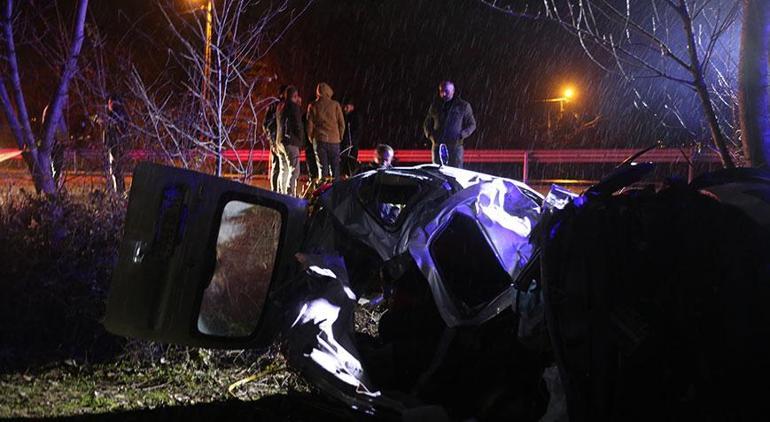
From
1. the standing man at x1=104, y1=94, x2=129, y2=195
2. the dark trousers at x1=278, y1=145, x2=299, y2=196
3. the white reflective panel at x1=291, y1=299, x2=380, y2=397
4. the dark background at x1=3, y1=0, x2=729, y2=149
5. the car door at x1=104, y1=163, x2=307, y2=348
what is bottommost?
the white reflective panel at x1=291, y1=299, x2=380, y2=397

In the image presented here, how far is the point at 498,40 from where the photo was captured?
2705cm

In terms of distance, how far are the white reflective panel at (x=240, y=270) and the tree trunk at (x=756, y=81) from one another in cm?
323

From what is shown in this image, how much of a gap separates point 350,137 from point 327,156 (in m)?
1.31

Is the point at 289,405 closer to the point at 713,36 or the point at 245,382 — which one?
the point at 245,382

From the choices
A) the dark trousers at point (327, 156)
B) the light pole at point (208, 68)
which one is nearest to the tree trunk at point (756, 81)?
the light pole at point (208, 68)

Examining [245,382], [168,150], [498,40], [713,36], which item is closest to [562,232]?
[245,382]

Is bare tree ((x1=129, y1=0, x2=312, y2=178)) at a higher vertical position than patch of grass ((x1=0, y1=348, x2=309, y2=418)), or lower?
higher

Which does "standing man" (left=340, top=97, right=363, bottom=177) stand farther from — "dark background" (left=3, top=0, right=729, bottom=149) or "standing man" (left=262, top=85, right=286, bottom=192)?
"dark background" (left=3, top=0, right=729, bottom=149)

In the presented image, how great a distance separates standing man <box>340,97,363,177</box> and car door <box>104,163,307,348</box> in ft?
26.4

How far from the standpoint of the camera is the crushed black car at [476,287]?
2.23m

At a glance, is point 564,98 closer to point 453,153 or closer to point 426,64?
point 426,64

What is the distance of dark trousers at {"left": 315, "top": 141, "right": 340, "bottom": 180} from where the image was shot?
10820 millimetres

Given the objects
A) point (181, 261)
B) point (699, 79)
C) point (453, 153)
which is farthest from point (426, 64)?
point (181, 261)

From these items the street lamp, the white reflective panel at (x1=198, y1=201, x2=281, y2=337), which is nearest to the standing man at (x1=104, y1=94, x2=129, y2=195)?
the white reflective panel at (x1=198, y1=201, x2=281, y2=337)
